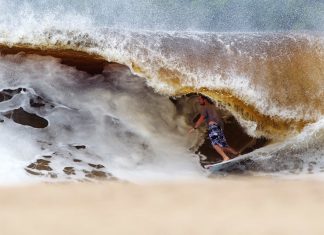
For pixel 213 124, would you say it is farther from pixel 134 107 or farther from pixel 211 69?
pixel 134 107

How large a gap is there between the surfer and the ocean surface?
109 millimetres

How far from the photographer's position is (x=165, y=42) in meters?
6.59

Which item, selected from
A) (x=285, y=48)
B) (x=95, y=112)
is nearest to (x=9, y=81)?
(x=95, y=112)

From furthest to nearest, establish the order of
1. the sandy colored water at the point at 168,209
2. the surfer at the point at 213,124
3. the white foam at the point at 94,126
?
the surfer at the point at 213,124
the white foam at the point at 94,126
the sandy colored water at the point at 168,209

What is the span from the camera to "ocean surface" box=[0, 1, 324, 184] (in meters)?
6.22

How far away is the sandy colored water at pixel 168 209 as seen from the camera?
4703 mm

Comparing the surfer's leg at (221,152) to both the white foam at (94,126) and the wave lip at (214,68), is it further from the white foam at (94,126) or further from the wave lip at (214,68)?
the wave lip at (214,68)

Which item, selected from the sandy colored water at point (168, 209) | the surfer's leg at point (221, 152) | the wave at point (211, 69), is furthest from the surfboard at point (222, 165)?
the sandy colored water at point (168, 209)

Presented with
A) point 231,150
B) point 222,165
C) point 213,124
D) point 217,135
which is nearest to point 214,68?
point 213,124

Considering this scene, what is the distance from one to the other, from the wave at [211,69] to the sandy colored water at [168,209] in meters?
1.03

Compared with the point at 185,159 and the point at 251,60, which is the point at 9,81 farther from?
the point at 251,60

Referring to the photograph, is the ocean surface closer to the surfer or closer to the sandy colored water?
the surfer

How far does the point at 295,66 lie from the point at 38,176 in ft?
10.6

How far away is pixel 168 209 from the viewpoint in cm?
502
